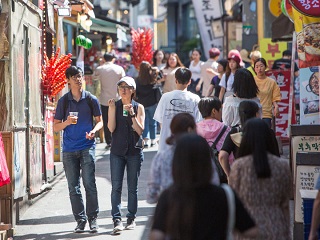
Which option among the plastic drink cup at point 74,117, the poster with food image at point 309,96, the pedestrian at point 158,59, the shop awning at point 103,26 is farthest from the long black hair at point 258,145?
the shop awning at point 103,26

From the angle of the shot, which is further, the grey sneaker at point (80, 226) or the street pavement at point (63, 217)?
the grey sneaker at point (80, 226)

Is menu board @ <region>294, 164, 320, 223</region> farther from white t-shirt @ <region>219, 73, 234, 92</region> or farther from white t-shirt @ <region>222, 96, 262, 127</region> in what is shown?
white t-shirt @ <region>219, 73, 234, 92</region>

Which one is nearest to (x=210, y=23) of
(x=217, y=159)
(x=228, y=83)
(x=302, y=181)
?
(x=228, y=83)

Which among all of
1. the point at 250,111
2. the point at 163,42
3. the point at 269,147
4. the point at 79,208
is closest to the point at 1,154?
the point at 79,208

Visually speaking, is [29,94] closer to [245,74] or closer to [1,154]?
[1,154]

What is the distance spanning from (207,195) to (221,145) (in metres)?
3.84

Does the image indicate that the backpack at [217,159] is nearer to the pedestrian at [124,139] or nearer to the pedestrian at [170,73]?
the pedestrian at [124,139]

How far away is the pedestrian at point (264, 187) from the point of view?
608 cm

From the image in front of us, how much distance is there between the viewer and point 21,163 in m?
11.4

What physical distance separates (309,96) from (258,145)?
6.54 meters

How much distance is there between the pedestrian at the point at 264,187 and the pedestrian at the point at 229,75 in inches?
324

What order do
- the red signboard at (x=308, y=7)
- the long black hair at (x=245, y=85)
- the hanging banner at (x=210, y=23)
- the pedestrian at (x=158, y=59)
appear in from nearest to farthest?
the long black hair at (x=245, y=85) < the red signboard at (x=308, y=7) < the pedestrian at (x=158, y=59) < the hanging banner at (x=210, y=23)

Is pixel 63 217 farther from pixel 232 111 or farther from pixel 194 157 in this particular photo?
pixel 194 157

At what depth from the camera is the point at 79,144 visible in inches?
423
